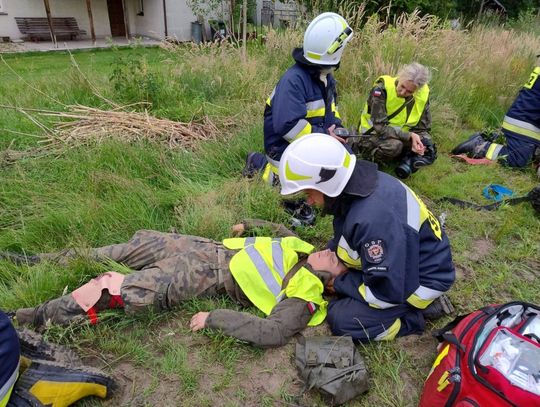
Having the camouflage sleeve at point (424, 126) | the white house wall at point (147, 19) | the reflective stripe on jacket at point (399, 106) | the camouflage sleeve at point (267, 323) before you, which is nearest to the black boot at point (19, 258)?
the camouflage sleeve at point (267, 323)

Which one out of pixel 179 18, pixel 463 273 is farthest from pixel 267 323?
pixel 179 18

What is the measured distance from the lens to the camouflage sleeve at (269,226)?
330cm

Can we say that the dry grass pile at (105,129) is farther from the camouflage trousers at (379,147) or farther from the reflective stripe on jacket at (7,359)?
the reflective stripe on jacket at (7,359)

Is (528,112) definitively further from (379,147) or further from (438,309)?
(438,309)

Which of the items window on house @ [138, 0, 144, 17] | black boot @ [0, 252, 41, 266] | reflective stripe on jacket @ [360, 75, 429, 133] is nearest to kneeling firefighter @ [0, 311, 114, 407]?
black boot @ [0, 252, 41, 266]

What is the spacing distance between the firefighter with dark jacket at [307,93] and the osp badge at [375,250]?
1.92 m

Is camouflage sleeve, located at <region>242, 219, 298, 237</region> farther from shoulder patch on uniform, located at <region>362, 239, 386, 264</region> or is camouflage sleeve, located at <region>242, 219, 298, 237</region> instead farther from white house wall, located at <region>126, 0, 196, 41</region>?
white house wall, located at <region>126, 0, 196, 41</region>

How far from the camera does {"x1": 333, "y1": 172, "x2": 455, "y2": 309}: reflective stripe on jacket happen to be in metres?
2.17

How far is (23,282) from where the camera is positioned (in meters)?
2.64

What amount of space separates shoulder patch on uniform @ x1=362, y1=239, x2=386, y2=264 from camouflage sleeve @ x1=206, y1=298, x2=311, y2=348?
0.59 m

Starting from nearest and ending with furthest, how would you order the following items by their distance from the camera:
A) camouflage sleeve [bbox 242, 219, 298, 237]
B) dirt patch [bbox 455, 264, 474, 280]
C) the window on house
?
dirt patch [bbox 455, 264, 474, 280] < camouflage sleeve [bbox 242, 219, 298, 237] < the window on house

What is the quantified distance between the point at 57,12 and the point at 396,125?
1972 centimetres

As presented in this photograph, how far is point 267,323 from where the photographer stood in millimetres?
2422

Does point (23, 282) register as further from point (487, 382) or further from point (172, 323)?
point (487, 382)
